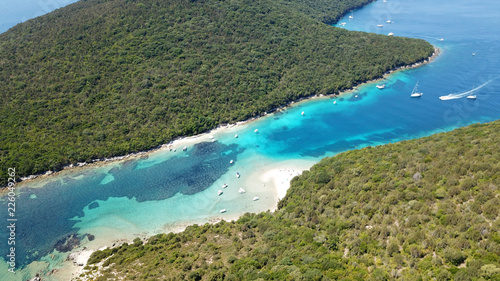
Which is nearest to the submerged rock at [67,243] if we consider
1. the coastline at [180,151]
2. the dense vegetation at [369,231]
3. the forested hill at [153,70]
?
the coastline at [180,151]

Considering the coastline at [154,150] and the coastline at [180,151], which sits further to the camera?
the coastline at [154,150]

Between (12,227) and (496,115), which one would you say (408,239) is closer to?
(12,227)

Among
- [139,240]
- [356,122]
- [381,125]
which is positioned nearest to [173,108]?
[139,240]

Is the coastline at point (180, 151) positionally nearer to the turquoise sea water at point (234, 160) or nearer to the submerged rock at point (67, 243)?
the turquoise sea water at point (234, 160)

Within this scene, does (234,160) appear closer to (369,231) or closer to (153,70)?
(153,70)

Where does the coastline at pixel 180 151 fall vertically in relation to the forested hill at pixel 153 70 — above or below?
below

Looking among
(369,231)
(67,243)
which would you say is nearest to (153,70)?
(67,243)
